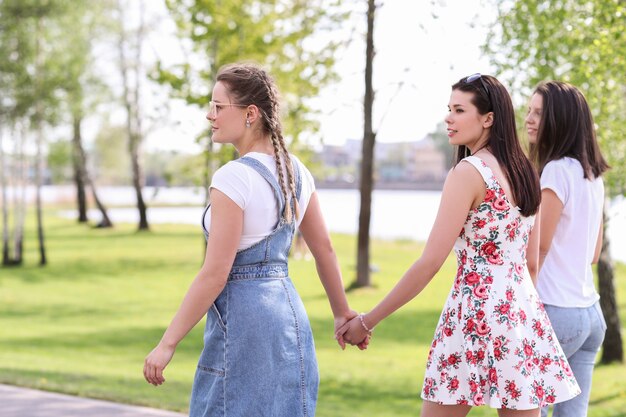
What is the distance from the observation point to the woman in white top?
4234 millimetres

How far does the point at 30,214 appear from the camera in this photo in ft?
192

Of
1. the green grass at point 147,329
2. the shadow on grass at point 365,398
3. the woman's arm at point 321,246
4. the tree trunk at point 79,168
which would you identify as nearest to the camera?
the woman's arm at point 321,246

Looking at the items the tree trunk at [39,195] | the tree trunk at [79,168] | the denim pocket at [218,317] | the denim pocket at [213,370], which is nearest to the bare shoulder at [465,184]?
the denim pocket at [218,317]

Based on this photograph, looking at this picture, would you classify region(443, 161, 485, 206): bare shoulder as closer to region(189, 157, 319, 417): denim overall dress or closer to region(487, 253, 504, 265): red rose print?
region(487, 253, 504, 265): red rose print

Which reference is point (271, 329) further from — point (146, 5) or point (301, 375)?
point (146, 5)

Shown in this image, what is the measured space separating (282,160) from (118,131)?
48.3 metres

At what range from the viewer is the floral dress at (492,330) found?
140 inches

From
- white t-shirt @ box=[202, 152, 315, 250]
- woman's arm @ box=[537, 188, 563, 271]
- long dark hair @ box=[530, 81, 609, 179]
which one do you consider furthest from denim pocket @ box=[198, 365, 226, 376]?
long dark hair @ box=[530, 81, 609, 179]

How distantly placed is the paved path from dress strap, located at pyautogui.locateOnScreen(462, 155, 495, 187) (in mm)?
3604

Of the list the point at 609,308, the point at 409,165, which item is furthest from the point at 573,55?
the point at 409,165

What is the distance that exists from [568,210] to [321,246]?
1209mm

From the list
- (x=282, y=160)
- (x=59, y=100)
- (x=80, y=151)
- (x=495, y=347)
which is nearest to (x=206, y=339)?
(x=282, y=160)

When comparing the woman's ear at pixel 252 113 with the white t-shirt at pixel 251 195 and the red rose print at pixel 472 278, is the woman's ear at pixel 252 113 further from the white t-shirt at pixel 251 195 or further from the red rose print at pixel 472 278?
the red rose print at pixel 472 278

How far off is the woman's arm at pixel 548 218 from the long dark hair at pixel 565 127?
0.16 meters
